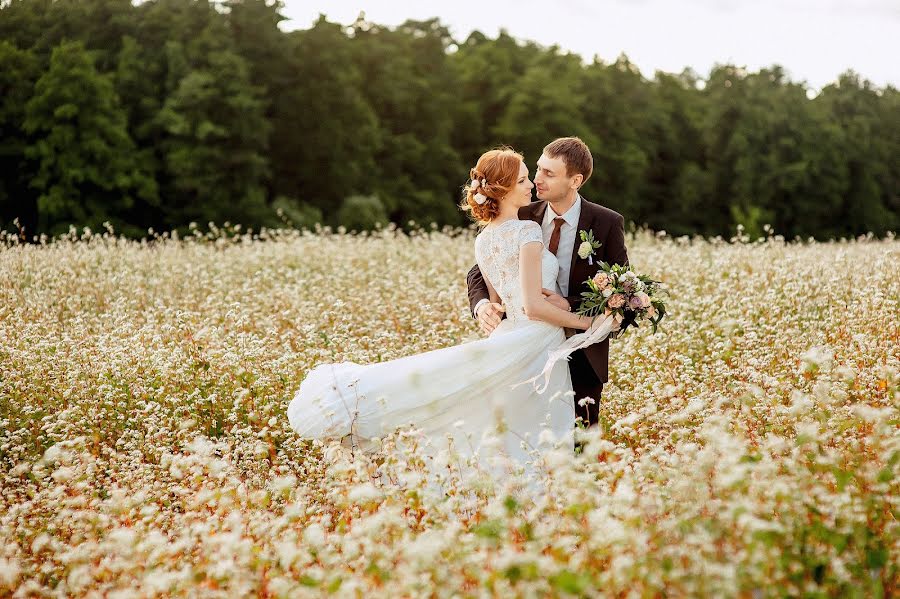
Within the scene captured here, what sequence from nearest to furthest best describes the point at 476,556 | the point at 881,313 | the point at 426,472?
the point at 476,556, the point at 426,472, the point at 881,313

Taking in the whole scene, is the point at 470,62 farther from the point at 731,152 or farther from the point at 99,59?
the point at 99,59

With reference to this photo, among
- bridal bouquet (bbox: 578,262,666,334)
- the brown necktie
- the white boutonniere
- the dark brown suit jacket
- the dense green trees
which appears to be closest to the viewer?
bridal bouquet (bbox: 578,262,666,334)

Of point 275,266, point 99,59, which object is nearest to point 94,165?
point 99,59

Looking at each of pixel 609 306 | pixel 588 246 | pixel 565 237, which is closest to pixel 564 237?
pixel 565 237

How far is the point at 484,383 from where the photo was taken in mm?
5949

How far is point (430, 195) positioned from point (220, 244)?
30.7 metres

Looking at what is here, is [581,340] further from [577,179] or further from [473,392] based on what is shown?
[577,179]

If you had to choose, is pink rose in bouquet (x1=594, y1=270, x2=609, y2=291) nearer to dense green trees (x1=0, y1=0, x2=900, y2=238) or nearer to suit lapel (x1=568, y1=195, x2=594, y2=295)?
suit lapel (x1=568, y1=195, x2=594, y2=295)

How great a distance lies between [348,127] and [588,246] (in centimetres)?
3762

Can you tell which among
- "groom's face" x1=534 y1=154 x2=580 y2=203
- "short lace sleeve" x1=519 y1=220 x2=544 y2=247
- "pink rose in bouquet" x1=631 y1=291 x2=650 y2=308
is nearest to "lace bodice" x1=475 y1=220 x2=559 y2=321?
"short lace sleeve" x1=519 y1=220 x2=544 y2=247

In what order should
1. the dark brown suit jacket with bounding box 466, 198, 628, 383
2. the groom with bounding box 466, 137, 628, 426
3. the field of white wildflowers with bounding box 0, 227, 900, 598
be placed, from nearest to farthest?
the field of white wildflowers with bounding box 0, 227, 900, 598, the groom with bounding box 466, 137, 628, 426, the dark brown suit jacket with bounding box 466, 198, 628, 383

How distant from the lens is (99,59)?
37.6 meters

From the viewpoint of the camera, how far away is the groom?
583 centimetres

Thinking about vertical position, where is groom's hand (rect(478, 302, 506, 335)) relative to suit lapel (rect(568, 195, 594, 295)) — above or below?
below
